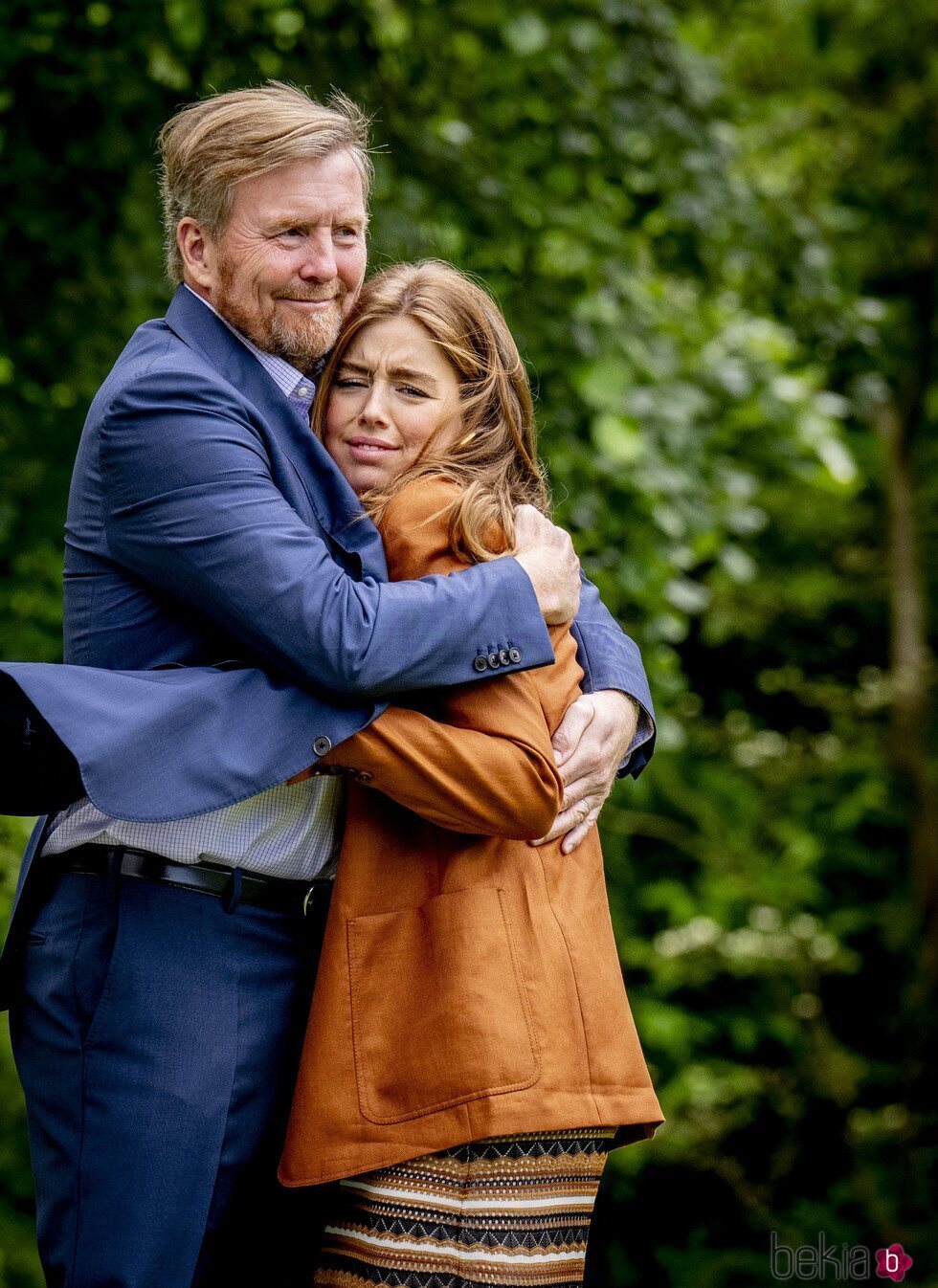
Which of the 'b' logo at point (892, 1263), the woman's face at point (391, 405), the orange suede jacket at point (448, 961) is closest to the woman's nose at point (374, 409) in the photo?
the woman's face at point (391, 405)

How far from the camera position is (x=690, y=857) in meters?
7.04

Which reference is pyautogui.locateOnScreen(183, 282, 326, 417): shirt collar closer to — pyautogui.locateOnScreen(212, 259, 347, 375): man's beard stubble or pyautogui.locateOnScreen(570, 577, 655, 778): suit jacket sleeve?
pyautogui.locateOnScreen(212, 259, 347, 375): man's beard stubble

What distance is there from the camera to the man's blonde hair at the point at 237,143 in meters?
2.03

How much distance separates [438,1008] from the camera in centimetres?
190

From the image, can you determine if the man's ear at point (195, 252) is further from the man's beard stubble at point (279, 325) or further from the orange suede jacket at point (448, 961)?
the orange suede jacket at point (448, 961)

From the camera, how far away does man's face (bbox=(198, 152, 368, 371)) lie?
6.77 feet

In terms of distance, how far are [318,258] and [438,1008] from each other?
1054 millimetres

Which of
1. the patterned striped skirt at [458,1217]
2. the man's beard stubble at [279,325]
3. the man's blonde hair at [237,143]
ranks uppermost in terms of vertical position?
the man's blonde hair at [237,143]

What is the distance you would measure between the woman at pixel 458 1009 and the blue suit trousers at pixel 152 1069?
0.09 meters

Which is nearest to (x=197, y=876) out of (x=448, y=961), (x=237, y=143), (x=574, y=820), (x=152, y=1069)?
(x=152, y=1069)

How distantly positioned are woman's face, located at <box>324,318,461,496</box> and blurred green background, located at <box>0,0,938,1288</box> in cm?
167

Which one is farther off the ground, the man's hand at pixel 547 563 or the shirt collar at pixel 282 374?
the shirt collar at pixel 282 374

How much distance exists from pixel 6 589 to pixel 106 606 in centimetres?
206

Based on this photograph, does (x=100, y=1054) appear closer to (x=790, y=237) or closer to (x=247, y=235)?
(x=247, y=235)
